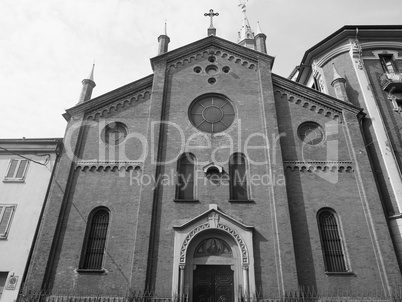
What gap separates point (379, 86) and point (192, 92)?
10.9 metres

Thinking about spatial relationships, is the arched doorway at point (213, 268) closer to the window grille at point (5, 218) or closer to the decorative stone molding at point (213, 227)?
the decorative stone molding at point (213, 227)

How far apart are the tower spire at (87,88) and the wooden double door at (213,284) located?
1085cm

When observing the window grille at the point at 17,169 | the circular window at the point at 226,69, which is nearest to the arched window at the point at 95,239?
the window grille at the point at 17,169

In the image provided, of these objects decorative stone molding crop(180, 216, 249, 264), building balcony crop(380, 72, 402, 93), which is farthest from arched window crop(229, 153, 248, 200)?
building balcony crop(380, 72, 402, 93)

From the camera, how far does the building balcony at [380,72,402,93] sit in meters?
17.3

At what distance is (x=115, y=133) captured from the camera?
1606 centimetres

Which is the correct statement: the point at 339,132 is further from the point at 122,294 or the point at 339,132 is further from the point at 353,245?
the point at 122,294

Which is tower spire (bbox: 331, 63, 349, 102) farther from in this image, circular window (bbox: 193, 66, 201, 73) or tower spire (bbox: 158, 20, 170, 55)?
tower spire (bbox: 158, 20, 170, 55)

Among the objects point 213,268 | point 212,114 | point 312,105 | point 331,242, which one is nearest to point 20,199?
point 213,268

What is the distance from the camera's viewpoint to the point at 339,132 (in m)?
16.0

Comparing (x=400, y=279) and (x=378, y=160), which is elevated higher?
(x=378, y=160)

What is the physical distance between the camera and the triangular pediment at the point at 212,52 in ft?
58.9

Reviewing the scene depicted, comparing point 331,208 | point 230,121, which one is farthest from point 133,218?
point 331,208
